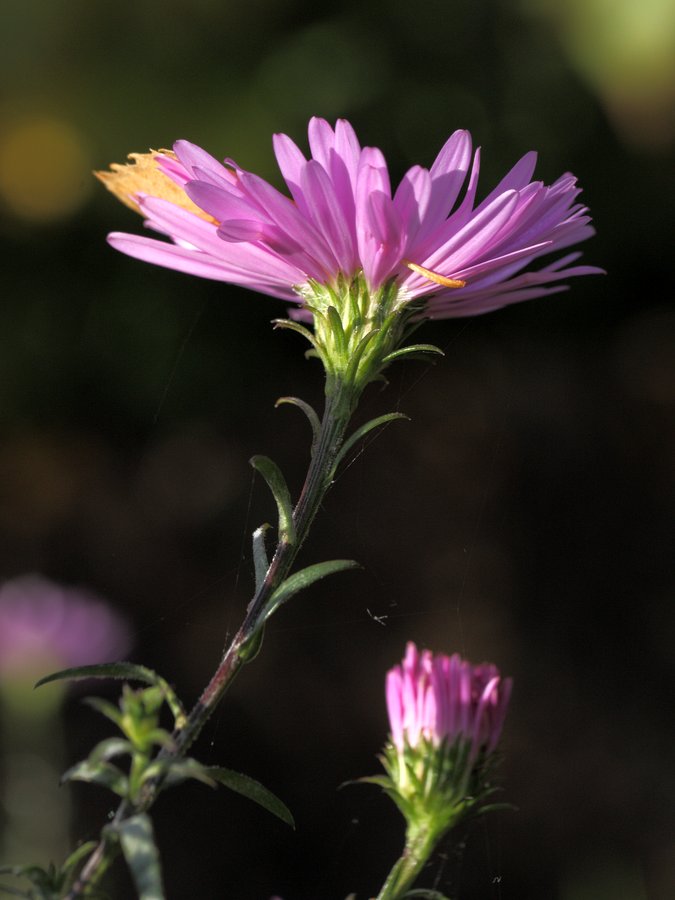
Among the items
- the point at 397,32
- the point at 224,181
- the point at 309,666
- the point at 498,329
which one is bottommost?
the point at 309,666

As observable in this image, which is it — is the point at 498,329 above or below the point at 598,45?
below

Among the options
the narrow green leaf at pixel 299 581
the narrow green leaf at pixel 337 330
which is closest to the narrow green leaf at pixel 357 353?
the narrow green leaf at pixel 337 330

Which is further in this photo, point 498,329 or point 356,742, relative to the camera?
point 498,329

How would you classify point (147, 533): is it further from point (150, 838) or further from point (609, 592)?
point (150, 838)

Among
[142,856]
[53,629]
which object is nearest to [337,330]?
[142,856]

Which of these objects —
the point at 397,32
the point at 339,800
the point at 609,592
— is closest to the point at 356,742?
the point at 339,800

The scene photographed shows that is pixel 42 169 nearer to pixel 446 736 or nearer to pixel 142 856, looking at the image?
pixel 446 736
